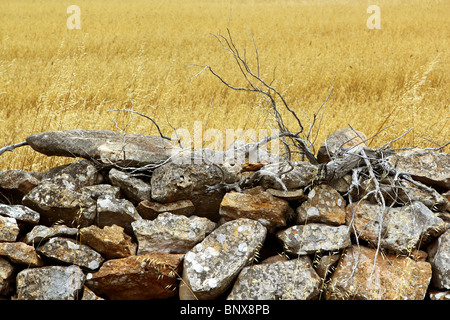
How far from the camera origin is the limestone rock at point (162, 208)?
11.8ft

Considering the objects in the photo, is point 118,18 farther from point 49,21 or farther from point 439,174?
point 439,174

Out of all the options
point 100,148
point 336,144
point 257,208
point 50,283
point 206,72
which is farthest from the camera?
point 206,72

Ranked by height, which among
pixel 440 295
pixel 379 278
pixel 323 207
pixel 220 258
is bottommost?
pixel 440 295

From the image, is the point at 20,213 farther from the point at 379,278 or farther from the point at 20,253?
the point at 379,278

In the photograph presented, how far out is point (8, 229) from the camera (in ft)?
10.9

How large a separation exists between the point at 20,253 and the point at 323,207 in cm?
213

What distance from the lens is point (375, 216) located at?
3547mm

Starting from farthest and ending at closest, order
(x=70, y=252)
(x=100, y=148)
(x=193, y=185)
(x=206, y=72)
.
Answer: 1. (x=206, y=72)
2. (x=100, y=148)
3. (x=193, y=185)
4. (x=70, y=252)

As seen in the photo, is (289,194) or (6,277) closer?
(6,277)

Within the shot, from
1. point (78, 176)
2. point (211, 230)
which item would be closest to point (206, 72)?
point (78, 176)

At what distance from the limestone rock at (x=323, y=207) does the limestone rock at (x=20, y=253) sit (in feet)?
6.11

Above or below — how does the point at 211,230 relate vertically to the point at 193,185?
below

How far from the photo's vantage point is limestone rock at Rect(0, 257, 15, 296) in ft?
10.5

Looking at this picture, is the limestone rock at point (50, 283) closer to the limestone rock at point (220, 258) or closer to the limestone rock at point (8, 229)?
the limestone rock at point (8, 229)
